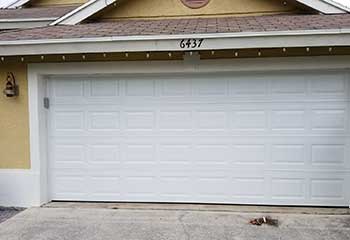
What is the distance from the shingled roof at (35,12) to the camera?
944 cm

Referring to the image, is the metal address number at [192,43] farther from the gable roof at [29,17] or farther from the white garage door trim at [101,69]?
the gable roof at [29,17]

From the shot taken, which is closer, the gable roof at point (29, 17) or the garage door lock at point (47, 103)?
the garage door lock at point (47, 103)

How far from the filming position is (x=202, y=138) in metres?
6.70

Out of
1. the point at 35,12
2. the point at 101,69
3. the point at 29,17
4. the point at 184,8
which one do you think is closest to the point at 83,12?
the point at 101,69

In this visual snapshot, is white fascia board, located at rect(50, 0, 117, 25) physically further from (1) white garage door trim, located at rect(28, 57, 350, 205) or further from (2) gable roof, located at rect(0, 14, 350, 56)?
(1) white garage door trim, located at rect(28, 57, 350, 205)

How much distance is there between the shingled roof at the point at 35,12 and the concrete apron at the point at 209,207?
4643 millimetres

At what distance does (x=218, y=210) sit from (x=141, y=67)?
2677 millimetres

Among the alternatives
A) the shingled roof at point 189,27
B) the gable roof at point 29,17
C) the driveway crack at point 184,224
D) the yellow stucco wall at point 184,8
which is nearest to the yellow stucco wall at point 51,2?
the gable roof at point 29,17

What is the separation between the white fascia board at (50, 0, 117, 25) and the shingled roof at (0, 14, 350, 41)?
0.93ft

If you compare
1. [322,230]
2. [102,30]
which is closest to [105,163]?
[102,30]

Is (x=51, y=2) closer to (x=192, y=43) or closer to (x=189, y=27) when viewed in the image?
(x=189, y=27)

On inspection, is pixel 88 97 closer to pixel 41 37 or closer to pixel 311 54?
pixel 41 37

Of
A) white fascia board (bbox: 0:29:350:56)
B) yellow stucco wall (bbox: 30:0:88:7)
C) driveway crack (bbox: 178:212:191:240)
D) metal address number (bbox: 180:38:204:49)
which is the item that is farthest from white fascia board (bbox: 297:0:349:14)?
yellow stucco wall (bbox: 30:0:88:7)

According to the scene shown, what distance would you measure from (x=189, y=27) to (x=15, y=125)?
3451 mm
